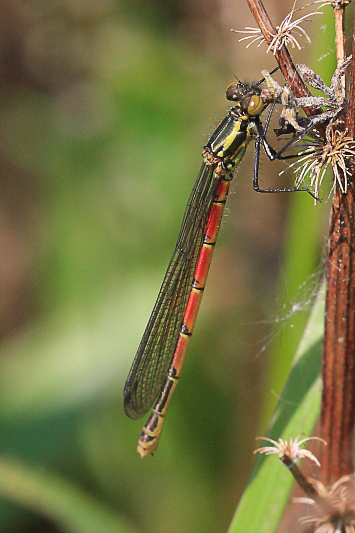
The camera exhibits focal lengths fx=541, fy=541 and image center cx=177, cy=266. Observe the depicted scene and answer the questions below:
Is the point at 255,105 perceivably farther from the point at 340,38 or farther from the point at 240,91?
the point at 340,38

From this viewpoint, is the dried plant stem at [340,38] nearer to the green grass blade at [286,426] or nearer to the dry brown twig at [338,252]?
the dry brown twig at [338,252]

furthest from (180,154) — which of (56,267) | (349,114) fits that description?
(349,114)

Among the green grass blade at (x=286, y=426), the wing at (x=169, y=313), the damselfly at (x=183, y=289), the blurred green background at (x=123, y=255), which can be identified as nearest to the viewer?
the green grass blade at (x=286, y=426)

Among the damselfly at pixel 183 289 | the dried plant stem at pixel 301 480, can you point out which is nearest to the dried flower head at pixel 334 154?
the dried plant stem at pixel 301 480

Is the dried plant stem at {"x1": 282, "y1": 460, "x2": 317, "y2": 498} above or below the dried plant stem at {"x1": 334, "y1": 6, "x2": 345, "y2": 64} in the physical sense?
below

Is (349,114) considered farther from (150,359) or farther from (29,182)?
(29,182)

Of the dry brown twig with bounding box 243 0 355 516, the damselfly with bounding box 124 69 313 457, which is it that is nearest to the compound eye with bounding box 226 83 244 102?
the damselfly with bounding box 124 69 313 457

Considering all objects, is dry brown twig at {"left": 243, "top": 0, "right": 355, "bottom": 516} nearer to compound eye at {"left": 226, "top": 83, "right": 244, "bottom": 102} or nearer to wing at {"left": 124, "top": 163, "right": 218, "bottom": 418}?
compound eye at {"left": 226, "top": 83, "right": 244, "bottom": 102}
